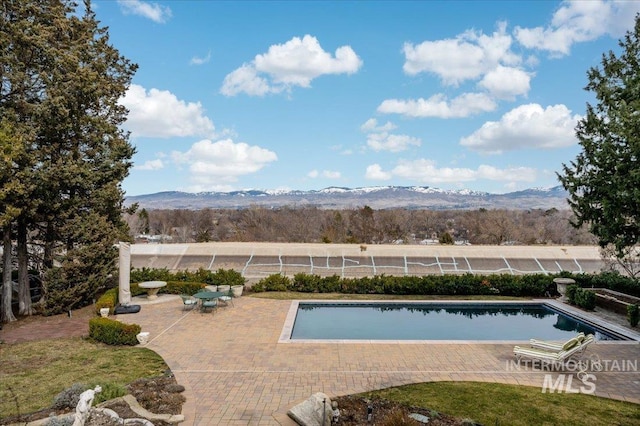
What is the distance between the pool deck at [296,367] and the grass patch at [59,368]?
28.2 inches

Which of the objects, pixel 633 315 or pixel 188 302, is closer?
pixel 633 315

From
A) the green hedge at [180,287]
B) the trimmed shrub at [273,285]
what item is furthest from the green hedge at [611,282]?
the green hedge at [180,287]

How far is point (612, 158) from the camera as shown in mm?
10719

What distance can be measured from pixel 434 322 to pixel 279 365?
713 cm

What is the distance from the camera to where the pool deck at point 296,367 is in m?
7.46

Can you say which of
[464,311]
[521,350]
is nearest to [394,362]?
[521,350]

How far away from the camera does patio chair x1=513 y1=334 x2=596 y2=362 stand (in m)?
9.05

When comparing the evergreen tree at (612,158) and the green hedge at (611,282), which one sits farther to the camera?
the green hedge at (611,282)

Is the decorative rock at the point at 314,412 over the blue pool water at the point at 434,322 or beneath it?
over

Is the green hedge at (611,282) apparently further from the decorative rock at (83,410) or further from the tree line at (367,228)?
the tree line at (367,228)

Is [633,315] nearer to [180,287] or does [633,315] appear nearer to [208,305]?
[208,305]

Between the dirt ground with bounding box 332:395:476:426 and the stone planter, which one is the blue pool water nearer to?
the stone planter

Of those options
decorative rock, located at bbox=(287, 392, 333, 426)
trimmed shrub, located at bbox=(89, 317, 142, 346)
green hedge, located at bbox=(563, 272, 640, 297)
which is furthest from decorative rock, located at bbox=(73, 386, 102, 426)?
green hedge, located at bbox=(563, 272, 640, 297)

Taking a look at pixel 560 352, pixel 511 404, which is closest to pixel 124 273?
pixel 511 404
